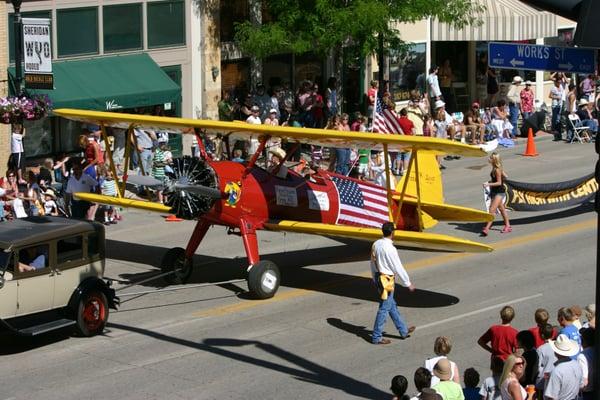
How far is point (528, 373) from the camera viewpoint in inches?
494

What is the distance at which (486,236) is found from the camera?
22.6 m

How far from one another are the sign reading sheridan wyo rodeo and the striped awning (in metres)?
15.1

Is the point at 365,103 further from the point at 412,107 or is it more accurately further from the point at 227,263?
the point at 227,263

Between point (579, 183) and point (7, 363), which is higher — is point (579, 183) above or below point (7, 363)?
above

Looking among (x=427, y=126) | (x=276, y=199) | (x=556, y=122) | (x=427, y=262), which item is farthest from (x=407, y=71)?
(x=276, y=199)

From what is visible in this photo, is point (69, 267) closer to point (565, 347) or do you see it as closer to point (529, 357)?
point (529, 357)

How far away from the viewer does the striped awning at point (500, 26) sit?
36.1 metres

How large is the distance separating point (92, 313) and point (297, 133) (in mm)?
3971

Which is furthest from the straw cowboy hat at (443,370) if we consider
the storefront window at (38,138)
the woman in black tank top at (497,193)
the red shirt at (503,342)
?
the storefront window at (38,138)

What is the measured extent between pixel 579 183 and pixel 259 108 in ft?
31.6

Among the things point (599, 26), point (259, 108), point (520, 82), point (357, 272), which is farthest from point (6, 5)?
point (599, 26)

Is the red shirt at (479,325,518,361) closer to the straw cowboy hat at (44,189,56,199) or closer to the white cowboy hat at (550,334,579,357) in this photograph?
the white cowboy hat at (550,334,579,357)

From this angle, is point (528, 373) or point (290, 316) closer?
point (528, 373)

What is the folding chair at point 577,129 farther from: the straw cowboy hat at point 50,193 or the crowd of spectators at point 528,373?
the crowd of spectators at point 528,373
